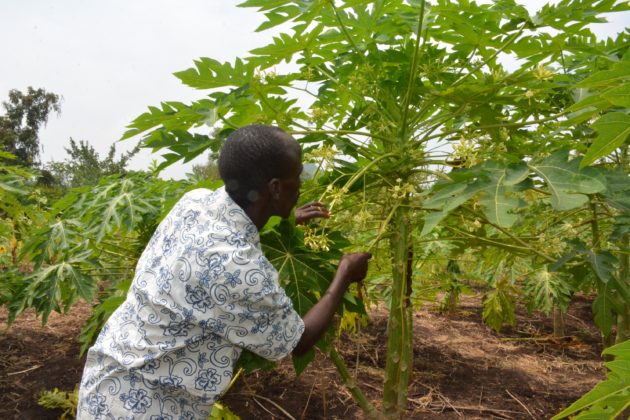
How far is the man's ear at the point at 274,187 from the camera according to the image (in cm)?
171

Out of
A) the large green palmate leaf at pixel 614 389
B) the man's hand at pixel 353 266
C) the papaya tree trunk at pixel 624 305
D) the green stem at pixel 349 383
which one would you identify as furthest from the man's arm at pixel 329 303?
the papaya tree trunk at pixel 624 305

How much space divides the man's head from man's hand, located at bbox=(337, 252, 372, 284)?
38 cm

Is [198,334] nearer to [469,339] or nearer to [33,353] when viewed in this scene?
[33,353]

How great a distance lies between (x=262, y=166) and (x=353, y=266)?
23.1 inches

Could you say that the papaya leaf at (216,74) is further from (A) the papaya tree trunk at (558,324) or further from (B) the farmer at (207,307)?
(A) the papaya tree trunk at (558,324)

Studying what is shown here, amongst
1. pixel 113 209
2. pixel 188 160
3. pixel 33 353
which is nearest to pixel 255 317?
pixel 188 160

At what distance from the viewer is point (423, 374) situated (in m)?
4.12

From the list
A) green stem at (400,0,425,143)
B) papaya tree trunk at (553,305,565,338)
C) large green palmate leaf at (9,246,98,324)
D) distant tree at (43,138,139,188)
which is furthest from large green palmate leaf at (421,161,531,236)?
distant tree at (43,138,139,188)

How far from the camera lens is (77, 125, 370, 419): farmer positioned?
1646mm

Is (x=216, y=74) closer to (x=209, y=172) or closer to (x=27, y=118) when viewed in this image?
(x=209, y=172)

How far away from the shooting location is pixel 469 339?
17.1 feet

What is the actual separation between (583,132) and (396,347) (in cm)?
131

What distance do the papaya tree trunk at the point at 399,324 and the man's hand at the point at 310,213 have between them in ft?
1.18

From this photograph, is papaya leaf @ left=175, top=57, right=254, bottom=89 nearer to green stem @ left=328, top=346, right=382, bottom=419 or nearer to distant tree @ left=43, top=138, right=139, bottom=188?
green stem @ left=328, top=346, right=382, bottom=419
